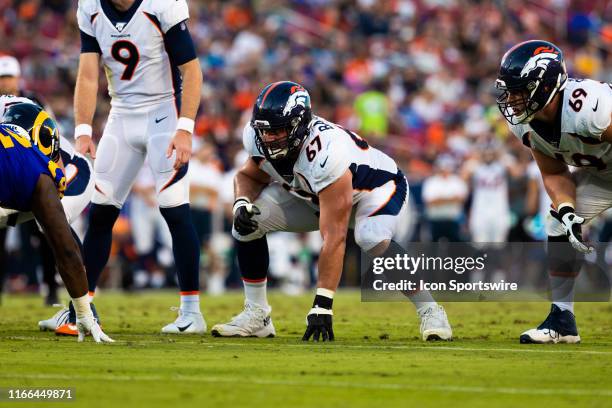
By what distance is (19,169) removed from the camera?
271 inches

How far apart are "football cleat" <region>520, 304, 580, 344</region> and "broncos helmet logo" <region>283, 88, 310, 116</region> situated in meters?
2.26

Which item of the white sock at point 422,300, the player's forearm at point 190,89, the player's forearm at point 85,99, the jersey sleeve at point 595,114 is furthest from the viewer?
the player's forearm at point 85,99

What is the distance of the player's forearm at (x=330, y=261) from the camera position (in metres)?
7.42

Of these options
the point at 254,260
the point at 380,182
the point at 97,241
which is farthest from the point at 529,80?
the point at 97,241

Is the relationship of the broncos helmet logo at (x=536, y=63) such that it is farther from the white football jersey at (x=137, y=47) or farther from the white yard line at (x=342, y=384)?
the white yard line at (x=342, y=384)

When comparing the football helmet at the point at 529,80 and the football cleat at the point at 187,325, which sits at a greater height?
the football helmet at the point at 529,80

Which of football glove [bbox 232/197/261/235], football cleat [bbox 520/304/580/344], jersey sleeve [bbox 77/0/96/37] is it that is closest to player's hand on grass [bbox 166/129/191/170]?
football glove [bbox 232/197/261/235]

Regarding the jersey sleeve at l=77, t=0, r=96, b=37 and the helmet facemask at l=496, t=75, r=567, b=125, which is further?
the jersey sleeve at l=77, t=0, r=96, b=37

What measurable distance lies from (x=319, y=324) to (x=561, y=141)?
209 centimetres

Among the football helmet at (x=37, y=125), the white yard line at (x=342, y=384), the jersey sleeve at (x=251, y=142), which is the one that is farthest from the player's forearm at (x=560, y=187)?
the football helmet at (x=37, y=125)

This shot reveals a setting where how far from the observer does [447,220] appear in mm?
17438

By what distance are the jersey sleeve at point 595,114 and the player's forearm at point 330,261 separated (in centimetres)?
179

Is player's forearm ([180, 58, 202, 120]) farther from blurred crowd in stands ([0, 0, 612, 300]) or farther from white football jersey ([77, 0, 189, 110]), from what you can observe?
blurred crowd in stands ([0, 0, 612, 300])

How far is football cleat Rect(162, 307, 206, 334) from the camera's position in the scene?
839cm
